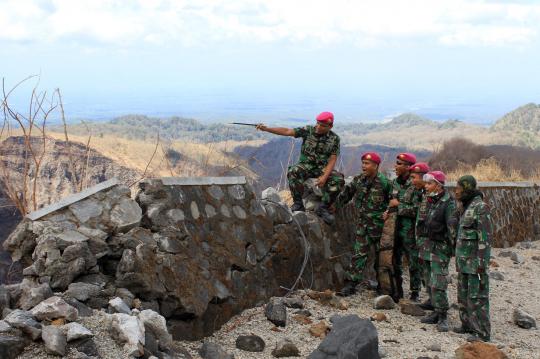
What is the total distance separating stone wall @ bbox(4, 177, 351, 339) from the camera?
5773 mm

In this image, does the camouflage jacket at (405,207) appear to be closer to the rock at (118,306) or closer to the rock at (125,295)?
the rock at (125,295)

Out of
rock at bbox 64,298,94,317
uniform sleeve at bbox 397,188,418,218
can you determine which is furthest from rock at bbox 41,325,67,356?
uniform sleeve at bbox 397,188,418,218

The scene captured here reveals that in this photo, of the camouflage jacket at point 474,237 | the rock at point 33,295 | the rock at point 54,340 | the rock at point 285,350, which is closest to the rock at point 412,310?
the camouflage jacket at point 474,237

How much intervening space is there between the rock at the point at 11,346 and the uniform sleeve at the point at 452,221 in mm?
4691

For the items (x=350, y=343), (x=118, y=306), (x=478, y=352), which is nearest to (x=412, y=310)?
(x=478, y=352)

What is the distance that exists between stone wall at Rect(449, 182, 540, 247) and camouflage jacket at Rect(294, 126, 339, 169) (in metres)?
6.08

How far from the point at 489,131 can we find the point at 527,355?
49.1 metres

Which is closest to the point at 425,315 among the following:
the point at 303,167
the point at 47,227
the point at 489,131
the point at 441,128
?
the point at 303,167

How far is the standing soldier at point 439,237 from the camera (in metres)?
7.65

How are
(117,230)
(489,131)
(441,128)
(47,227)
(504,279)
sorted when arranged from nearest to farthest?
1. (47,227)
2. (117,230)
3. (504,279)
4. (489,131)
5. (441,128)

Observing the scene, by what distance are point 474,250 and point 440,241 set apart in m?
0.50

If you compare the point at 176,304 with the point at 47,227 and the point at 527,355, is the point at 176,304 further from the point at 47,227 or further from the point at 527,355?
the point at 527,355

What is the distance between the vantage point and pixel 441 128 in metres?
73.2

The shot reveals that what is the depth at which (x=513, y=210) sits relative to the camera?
48.1ft
